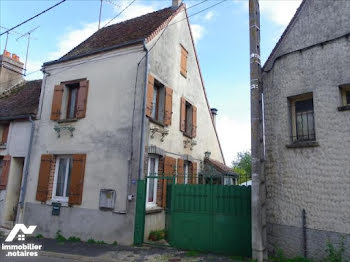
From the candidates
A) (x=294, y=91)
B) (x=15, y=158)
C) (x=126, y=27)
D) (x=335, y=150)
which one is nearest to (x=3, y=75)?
(x=15, y=158)

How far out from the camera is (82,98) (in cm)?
1059

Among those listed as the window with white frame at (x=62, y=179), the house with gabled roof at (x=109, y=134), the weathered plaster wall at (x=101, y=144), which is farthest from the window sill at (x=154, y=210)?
the window with white frame at (x=62, y=179)

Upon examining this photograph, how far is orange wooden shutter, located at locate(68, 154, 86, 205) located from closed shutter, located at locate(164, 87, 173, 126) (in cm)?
323

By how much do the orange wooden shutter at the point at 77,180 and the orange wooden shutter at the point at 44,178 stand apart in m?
1.17

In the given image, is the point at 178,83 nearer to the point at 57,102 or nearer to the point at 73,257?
the point at 57,102

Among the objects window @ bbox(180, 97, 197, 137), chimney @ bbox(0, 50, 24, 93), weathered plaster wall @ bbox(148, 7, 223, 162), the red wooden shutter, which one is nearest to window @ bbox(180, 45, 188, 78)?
weathered plaster wall @ bbox(148, 7, 223, 162)

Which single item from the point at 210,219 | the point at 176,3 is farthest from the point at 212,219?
the point at 176,3

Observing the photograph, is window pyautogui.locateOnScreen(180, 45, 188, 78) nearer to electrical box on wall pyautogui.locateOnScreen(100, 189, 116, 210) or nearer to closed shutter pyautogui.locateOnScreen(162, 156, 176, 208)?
closed shutter pyautogui.locateOnScreen(162, 156, 176, 208)

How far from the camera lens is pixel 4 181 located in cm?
1145

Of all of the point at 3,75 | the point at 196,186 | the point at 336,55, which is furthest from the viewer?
the point at 3,75

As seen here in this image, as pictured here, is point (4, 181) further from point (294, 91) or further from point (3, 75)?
point (294, 91)

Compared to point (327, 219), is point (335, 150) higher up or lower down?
higher up

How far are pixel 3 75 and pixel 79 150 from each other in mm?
7419

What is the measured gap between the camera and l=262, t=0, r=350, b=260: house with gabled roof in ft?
20.4
